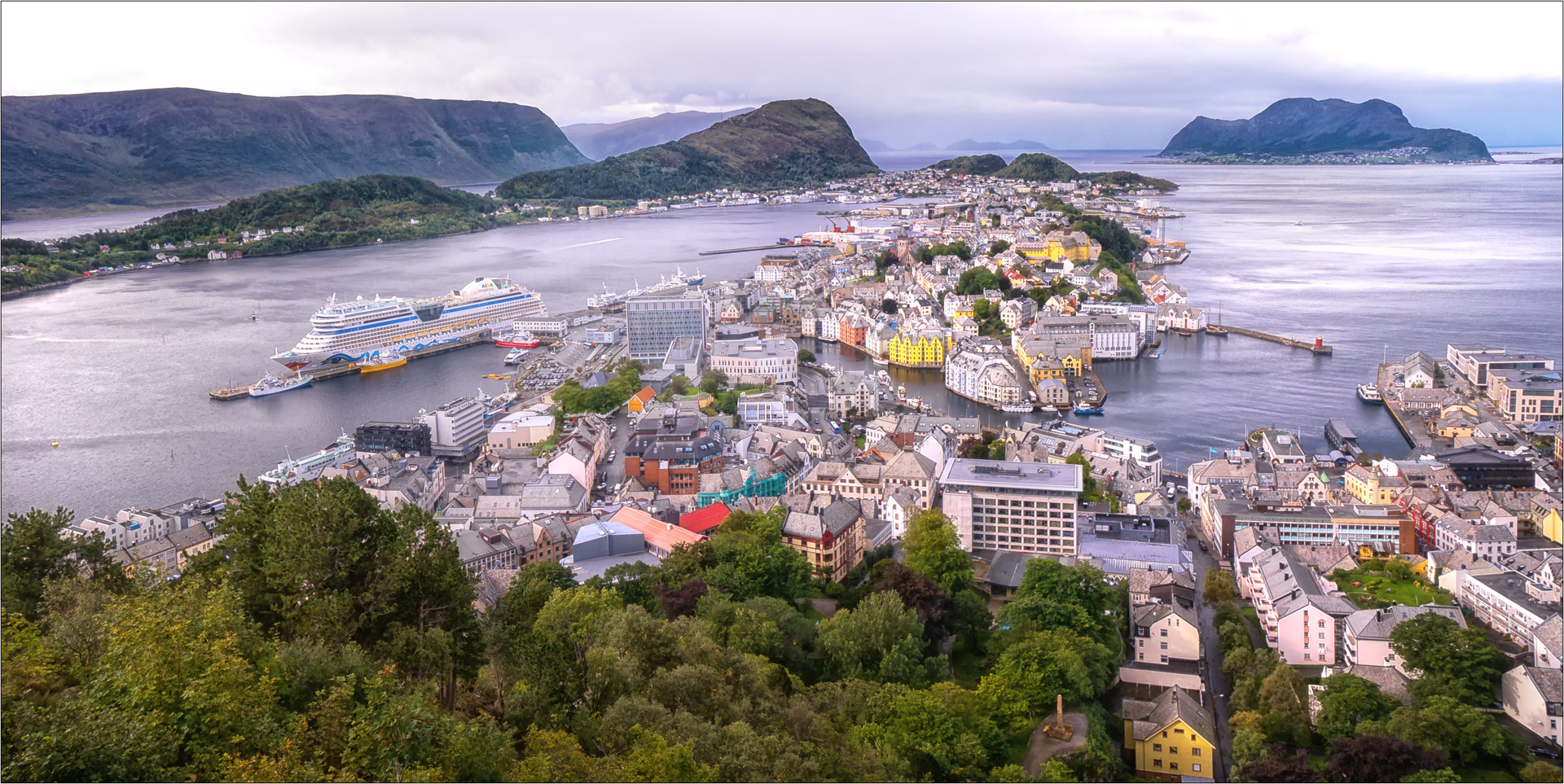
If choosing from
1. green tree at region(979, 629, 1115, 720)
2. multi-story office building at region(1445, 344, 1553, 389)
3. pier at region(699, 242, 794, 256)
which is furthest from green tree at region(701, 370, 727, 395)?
pier at region(699, 242, 794, 256)

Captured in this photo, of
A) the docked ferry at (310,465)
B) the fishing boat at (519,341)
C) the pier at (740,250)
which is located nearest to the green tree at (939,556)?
the docked ferry at (310,465)

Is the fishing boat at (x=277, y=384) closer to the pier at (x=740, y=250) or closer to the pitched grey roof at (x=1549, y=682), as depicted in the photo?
the pitched grey roof at (x=1549, y=682)

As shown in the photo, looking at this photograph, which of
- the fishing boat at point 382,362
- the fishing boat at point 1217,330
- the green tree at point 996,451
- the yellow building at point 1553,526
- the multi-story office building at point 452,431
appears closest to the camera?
the yellow building at point 1553,526

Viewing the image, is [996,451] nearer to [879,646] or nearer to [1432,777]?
[879,646]

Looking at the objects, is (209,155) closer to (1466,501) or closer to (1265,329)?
(1265,329)

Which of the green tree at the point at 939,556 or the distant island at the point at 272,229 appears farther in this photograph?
the distant island at the point at 272,229

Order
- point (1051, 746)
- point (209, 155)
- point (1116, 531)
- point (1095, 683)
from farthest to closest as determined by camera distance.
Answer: point (209, 155)
point (1116, 531)
point (1095, 683)
point (1051, 746)

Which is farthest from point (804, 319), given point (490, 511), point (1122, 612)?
point (1122, 612)
